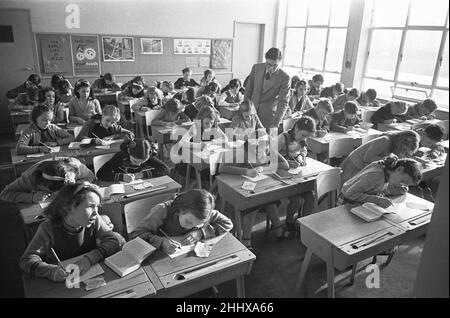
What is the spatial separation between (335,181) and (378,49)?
6146mm

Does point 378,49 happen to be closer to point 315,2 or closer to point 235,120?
point 315,2

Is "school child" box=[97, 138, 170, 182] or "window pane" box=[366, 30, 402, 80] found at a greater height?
"window pane" box=[366, 30, 402, 80]

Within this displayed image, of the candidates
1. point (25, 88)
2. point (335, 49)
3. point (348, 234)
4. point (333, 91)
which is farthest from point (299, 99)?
point (25, 88)

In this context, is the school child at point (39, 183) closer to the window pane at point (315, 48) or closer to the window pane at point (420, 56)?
the window pane at point (420, 56)

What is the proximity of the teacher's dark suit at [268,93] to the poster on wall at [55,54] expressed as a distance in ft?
16.9

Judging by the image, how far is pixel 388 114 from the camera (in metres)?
5.68

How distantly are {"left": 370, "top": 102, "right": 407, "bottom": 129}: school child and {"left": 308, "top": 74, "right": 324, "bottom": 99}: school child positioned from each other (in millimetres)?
1919

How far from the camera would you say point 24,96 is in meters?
5.98

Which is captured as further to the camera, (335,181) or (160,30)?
(160,30)

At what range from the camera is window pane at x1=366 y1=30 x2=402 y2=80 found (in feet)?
24.8

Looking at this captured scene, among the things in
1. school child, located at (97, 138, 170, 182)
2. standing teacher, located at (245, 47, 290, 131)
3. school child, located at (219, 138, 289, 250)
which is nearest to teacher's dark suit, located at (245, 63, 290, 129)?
standing teacher, located at (245, 47, 290, 131)

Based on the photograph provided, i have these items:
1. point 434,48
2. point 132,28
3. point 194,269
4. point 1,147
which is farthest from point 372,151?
point 132,28

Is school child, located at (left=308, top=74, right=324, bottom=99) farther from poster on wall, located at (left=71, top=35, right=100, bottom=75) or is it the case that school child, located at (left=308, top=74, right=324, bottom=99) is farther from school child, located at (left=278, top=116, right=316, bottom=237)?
poster on wall, located at (left=71, top=35, right=100, bottom=75)

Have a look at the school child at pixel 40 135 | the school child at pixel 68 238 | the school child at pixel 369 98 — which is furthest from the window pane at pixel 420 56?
the school child at pixel 68 238
